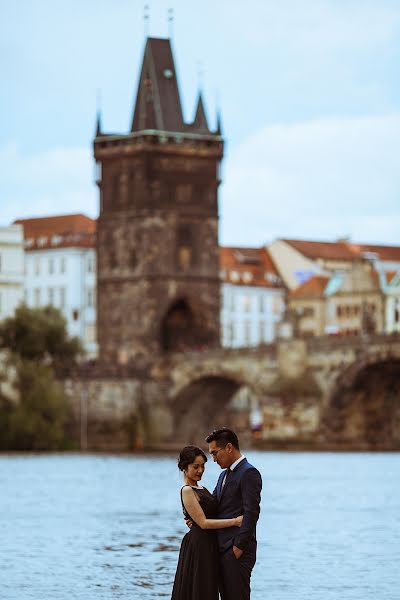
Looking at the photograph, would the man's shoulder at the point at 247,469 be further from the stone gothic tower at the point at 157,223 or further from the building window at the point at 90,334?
the building window at the point at 90,334

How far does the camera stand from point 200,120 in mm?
122250

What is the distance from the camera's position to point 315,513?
52312 millimetres

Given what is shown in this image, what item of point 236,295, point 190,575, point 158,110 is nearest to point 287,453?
point 158,110

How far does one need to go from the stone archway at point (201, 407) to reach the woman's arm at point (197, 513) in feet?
320

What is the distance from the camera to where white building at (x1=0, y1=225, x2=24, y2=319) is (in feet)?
382

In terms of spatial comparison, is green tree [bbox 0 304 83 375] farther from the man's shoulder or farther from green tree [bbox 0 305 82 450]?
the man's shoulder

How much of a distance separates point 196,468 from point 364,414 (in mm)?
93978

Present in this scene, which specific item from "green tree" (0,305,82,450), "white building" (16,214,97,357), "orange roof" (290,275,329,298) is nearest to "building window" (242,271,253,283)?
"orange roof" (290,275,329,298)

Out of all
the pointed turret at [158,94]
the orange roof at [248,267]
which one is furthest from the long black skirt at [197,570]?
the orange roof at [248,267]

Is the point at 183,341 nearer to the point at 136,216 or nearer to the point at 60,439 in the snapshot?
the point at 136,216

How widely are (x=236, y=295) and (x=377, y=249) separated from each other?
14.3 metres

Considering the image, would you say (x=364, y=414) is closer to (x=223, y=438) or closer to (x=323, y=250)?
(x=323, y=250)

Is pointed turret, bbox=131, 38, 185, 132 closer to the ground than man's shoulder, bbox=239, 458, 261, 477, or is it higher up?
higher up

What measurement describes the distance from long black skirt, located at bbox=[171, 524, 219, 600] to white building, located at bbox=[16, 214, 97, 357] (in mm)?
120151
